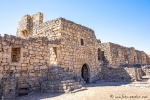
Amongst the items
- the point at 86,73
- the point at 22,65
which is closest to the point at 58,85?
the point at 22,65

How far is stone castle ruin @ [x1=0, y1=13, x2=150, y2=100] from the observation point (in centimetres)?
708

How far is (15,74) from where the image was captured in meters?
7.25

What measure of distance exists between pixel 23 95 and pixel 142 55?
27.3 m

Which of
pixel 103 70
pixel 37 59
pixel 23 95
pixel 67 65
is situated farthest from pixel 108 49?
pixel 23 95

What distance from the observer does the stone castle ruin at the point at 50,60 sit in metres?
7.08

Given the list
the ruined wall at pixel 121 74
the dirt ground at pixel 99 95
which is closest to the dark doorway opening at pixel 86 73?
the ruined wall at pixel 121 74

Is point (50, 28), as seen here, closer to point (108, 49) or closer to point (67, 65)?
point (67, 65)

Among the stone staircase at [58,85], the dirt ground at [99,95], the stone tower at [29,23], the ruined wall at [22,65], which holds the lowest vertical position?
the dirt ground at [99,95]

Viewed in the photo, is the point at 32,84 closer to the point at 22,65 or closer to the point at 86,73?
the point at 22,65

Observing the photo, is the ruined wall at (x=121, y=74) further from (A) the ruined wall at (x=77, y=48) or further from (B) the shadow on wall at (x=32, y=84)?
(B) the shadow on wall at (x=32, y=84)

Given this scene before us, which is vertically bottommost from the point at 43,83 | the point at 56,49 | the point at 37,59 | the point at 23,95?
the point at 23,95

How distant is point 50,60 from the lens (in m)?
10.1

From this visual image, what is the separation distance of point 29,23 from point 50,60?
27.0 feet

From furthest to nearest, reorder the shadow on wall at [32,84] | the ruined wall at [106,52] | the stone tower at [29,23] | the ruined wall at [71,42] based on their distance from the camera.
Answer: the ruined wall at [106,52] < the stone tower at [29,23] < the ruined wall at [71,42] < the shadow on wall at [32,84]
